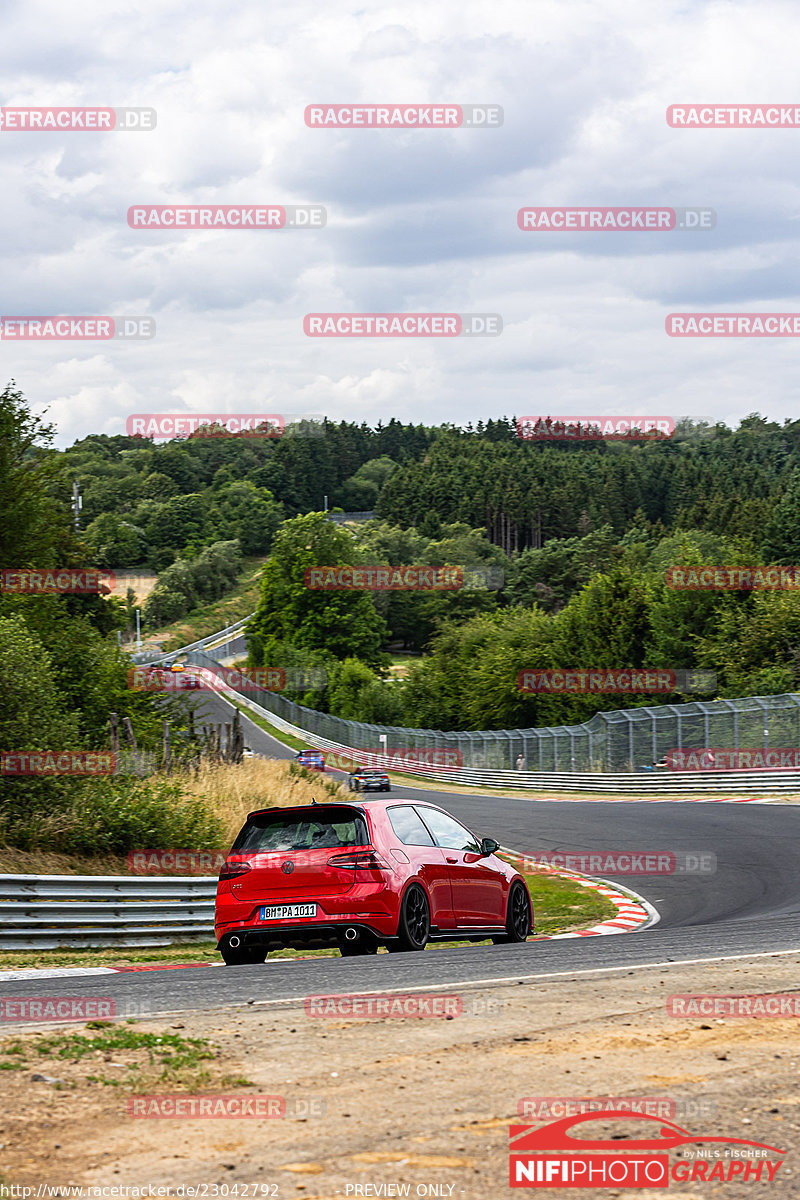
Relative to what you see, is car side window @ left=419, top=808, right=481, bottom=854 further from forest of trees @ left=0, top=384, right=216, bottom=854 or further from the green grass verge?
forest of trees @ left=0, top=384, right=216, bottom=854

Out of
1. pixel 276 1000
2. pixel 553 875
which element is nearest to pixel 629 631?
pixel 553 875

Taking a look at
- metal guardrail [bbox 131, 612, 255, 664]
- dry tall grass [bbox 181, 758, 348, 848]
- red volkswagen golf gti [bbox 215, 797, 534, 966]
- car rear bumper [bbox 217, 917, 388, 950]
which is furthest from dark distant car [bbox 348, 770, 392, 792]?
metal guardrail [bbox 131, 612, 255, 664]

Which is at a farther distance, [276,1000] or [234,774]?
[234,774]

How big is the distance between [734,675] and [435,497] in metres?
127

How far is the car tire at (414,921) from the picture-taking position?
10648 millimetres

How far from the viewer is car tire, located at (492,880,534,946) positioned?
1277 centimetres

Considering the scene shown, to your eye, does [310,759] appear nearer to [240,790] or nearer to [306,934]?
[240,790]

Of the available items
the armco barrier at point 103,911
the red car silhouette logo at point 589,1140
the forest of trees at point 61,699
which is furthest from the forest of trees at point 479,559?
the red car silhouette logo at point 589,1140

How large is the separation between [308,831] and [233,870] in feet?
2.45

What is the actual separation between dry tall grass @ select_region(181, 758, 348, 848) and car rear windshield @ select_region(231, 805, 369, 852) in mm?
6398

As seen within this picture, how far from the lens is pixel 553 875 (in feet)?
76.1

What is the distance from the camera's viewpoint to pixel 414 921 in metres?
10.9

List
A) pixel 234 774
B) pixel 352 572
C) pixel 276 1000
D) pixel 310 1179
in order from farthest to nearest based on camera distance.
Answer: pixel 352 572
pixel 234 774
pixel 276 1000
pixel 310 1179

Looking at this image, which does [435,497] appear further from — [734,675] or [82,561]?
[82,561]
